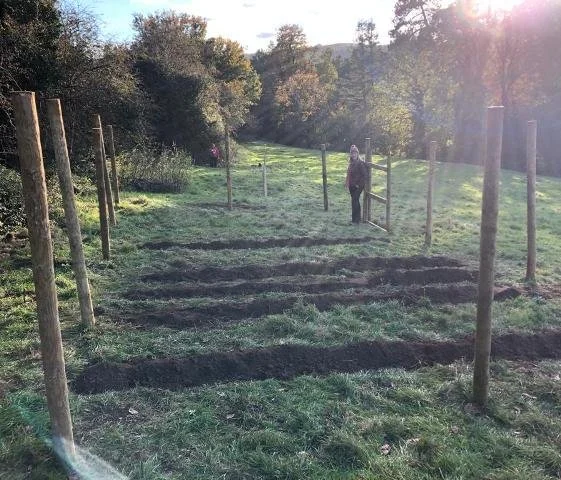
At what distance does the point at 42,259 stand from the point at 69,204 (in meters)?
2.52

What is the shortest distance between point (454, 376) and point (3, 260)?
6.97 metres

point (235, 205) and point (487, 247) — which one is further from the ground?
point (487, 247)

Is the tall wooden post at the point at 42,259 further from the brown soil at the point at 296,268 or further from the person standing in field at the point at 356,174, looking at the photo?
the person standing in field at the point at 356,174

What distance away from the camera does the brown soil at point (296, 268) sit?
7992 mm

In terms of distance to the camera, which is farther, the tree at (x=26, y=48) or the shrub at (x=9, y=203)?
the tree at (x=26, y=48)

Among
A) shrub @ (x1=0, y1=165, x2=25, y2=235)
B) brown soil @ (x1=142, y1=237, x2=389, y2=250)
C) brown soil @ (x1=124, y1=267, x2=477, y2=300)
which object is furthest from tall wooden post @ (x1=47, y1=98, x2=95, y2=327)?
shrub @ (x1=0, y1=165, x2=25, y2=235)

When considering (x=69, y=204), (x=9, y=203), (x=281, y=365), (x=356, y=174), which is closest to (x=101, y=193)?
(x=69, y=204)

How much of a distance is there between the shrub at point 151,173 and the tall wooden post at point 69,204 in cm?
1105

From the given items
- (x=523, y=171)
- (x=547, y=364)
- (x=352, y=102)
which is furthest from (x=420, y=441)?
(x=352, y=102)

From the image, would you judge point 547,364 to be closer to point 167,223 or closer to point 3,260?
point 3,260

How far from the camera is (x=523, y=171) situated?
96.0 ft

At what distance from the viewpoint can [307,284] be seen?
24.9ft

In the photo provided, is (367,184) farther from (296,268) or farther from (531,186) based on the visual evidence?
(531,186)

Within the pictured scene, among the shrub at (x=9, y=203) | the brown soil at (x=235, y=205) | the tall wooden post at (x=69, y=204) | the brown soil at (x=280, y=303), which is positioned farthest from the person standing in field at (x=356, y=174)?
the tall wooden post at (x=69, y=204)
